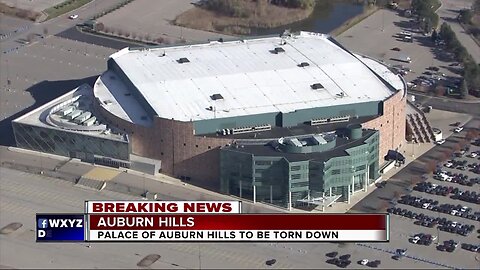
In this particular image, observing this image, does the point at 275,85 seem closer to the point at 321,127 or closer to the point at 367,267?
the point at 321,127

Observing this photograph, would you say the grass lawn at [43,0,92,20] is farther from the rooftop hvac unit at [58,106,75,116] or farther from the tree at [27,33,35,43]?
the rooftop hvac unit at [58,106,75,116]

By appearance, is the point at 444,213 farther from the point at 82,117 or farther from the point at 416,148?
the point at 82,117

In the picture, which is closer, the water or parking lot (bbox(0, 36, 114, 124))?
parking lot (bbox(0, 36, 114, 124))

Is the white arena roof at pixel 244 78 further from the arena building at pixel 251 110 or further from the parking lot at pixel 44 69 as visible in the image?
the parking lot at pixel 44 69

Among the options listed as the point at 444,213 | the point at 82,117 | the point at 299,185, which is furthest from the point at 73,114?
the point at 444,213

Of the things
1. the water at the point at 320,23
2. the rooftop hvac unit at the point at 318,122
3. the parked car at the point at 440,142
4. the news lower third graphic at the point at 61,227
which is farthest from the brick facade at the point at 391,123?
the news lower third graphic at the point at 61,227

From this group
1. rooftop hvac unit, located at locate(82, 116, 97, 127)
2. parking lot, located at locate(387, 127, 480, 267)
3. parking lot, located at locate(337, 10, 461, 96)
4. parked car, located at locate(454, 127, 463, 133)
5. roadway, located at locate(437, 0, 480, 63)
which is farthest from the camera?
roadway, located at locate(437, 0, 480, 63)

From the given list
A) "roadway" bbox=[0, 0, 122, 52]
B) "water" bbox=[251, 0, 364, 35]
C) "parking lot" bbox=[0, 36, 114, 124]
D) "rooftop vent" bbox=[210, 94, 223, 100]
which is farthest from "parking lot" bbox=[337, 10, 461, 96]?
"roadway" bbox=[0, 0, 122, 52]
